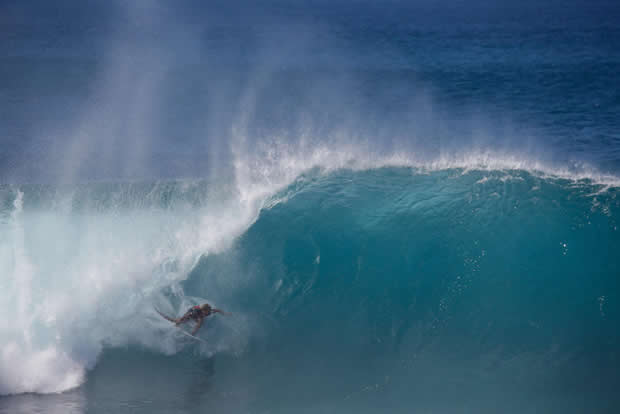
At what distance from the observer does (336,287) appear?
1090 centimetres

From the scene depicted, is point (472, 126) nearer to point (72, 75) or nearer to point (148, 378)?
point (148, 378)

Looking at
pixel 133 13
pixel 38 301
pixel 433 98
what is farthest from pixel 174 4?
pixel 38 301

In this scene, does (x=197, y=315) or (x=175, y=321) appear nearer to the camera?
(x=197, y=315)

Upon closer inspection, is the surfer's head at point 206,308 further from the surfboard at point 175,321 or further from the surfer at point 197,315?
the surfboard at point 175,321

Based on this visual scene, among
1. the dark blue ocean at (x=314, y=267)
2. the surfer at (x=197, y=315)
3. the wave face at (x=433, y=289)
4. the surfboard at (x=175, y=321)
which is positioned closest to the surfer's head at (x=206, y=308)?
the surfer at (x=197, y=315)

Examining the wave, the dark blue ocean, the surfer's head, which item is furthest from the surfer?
the wave

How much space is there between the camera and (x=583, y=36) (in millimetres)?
35938

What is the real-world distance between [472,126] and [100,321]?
49.5ft

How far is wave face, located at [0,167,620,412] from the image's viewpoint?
918 cm

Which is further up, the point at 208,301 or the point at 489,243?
the point at 489,243

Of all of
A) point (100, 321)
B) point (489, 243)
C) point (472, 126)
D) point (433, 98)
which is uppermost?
point (433, 98)

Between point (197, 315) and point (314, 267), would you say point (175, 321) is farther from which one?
point (314, 267)

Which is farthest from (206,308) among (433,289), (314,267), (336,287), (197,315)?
(433,289)

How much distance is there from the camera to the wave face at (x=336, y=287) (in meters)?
9.18
